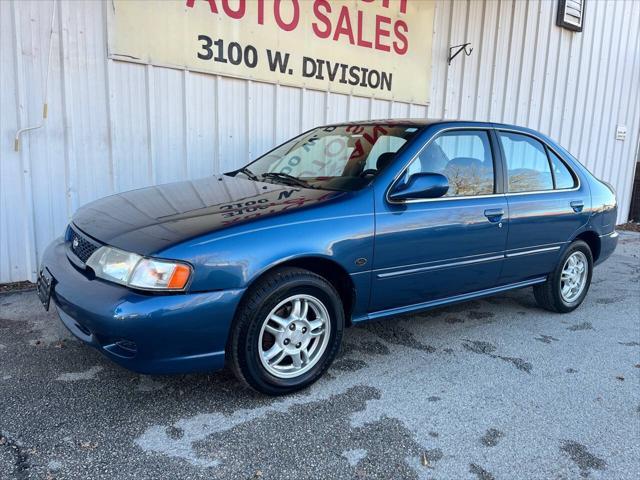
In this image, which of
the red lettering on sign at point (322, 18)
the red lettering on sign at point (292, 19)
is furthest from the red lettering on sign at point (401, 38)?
the red lettering on sign at point (292, 19)

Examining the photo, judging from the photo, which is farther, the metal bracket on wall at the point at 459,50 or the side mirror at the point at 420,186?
the metal bracket on wall at the point at 459,50

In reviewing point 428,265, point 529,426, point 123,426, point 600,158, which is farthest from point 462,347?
point 600,158

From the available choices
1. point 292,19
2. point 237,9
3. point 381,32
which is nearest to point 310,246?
point 237,9

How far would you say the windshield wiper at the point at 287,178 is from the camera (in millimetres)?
3423

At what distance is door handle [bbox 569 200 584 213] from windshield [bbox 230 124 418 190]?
1.69 metres

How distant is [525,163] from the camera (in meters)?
4.11

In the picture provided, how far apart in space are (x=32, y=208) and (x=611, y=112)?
9824 millimetres

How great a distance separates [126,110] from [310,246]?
2.99 m

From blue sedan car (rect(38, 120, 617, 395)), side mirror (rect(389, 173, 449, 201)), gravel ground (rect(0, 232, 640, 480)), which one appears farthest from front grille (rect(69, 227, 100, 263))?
side mirror (rect(389, 173, 449, 201))

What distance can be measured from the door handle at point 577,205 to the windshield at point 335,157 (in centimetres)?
169

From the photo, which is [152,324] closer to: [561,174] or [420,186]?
[420,186]

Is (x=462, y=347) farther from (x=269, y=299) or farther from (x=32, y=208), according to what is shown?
(x=32, y=208)

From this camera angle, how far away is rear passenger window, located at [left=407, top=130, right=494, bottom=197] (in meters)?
3.48

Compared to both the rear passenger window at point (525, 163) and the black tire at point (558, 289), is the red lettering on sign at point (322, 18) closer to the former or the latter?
the rear passenger window at point (525, 163)
